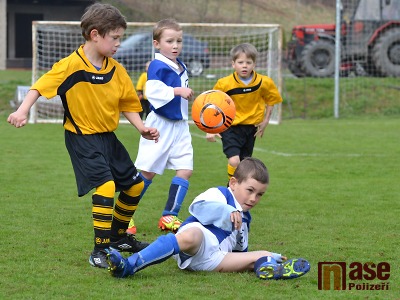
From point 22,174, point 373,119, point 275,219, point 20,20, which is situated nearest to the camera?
→ point 275,219

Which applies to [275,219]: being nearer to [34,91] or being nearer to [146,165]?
[146,165]

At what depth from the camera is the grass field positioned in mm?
4992

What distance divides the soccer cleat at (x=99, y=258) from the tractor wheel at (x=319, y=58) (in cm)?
1931

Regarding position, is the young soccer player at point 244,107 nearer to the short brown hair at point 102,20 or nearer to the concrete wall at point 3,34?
the short brown hair at point 102,20

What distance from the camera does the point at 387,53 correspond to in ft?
77.6

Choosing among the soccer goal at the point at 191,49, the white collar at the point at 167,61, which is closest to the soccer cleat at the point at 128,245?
the white collar at the point at 167,61

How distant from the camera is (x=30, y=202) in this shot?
8445 mm

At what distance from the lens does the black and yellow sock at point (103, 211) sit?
557cm

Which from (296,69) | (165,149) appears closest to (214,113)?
(165,149)

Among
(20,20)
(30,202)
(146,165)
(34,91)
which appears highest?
(20,20)

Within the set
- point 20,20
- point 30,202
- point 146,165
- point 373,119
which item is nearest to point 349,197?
point 146,165

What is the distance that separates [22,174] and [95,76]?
17.2 ft

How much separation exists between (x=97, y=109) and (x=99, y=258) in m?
1.03

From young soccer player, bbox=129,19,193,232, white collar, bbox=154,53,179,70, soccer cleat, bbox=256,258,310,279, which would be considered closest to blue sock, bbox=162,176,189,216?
young soccer player, bbox=129,19,193,232
